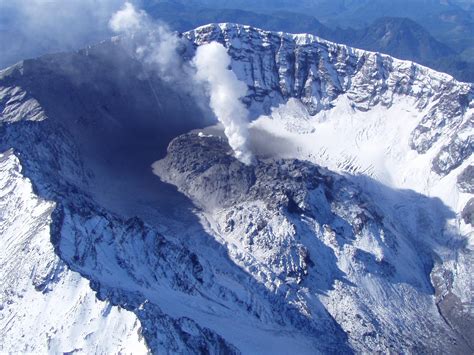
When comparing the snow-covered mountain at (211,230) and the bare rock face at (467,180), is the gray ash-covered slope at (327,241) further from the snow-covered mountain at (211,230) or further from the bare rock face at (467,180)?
the bare rock face at (467,180)

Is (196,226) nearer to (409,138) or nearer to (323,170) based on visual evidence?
(323,170)

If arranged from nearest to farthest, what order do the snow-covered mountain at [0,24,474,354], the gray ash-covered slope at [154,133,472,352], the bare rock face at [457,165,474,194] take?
the snow-covered mountain at [0,24,474,354]
the gray ash-covered slope at [154,133,472,352]
the bare rock face at [457,165,474,194]

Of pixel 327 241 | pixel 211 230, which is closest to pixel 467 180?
pixel 327 241

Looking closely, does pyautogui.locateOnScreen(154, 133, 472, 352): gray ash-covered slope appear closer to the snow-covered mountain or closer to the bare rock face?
the snow-covered mountain

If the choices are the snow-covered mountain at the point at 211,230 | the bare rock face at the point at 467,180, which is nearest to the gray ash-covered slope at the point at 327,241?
the snow-covered mountain at the point at 211,230

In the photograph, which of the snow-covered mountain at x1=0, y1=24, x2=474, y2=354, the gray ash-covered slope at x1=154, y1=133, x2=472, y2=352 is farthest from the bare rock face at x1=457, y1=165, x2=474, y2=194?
the gray ash-covered slope at x1=154, y1=133, x2=472, y2=352

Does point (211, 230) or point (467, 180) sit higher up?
point (211, 230)

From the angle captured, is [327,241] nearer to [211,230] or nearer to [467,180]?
[211,230]

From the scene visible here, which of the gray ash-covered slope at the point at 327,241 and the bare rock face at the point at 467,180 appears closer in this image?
the gray ash-covered slope at the point at 327,241
